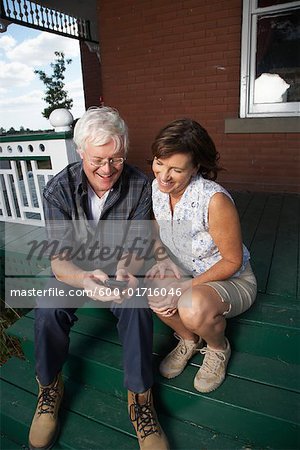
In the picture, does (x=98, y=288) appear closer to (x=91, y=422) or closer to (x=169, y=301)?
(x=169, y=301)

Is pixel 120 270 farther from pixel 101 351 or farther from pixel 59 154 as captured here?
pixel 59 154

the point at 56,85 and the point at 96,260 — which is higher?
the point at 56,85

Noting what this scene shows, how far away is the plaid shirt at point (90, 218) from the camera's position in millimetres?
1503

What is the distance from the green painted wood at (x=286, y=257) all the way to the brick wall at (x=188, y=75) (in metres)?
0.83

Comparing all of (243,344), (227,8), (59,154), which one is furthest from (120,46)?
(243,344)

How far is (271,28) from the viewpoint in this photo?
3.29 meters

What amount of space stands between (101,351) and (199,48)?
330cm

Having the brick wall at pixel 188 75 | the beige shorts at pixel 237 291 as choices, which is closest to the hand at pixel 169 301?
the beige shorts at pixel 237 291

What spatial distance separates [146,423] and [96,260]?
2.44 ft

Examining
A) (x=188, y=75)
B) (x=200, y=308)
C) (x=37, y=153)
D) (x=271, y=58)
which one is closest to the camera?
(x=200, y=308)

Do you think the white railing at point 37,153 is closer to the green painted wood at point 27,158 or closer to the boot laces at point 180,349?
the green painted wood at point 27,158

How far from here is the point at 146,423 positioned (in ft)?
4.17

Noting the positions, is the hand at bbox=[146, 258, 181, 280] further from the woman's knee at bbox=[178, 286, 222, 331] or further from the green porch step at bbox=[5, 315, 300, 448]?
the green porch step at bbox=[5, 315, 300, 448]

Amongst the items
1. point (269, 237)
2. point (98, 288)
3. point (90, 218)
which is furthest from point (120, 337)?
point (269, 237)
